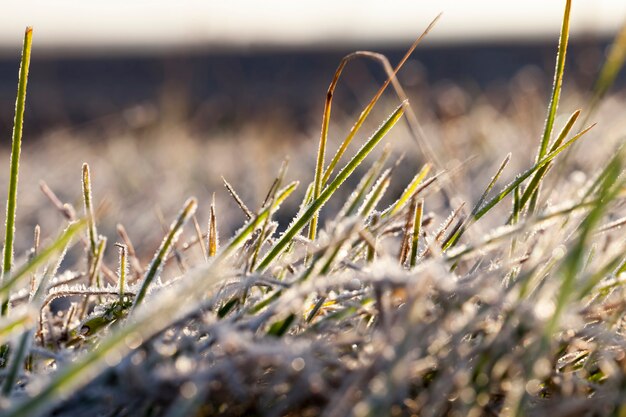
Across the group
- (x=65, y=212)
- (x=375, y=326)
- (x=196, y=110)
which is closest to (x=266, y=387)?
(x=375, y=326)

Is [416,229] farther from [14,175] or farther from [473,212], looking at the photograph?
[14,175]

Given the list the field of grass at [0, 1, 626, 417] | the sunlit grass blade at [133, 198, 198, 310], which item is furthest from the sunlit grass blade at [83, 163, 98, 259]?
the sunlit grass blade at [133, 198, 198, 310]

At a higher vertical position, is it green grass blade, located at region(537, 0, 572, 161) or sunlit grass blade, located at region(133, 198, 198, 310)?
green grass blade, located at region(537, 0, 572, 161)

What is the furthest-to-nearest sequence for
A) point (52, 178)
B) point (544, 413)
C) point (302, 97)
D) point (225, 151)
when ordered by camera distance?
point (302, 97)
point (225, 151)
point (52, 178)
point (544, 413)

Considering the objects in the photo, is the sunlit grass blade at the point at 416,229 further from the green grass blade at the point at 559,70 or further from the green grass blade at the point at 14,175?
the green grass blade at the point at 14,175

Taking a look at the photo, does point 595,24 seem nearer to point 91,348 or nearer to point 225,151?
point 225,151

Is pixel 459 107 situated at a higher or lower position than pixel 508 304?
lower

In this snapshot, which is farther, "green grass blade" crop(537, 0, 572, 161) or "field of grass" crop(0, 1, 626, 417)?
"green grass blade" crop(537, 0, 572, 161)

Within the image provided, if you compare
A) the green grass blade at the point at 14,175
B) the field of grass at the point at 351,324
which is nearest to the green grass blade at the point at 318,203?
the field of grass at the point at 351,324

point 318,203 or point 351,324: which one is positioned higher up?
point 318,203

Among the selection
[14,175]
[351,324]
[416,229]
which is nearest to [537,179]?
[416,229]

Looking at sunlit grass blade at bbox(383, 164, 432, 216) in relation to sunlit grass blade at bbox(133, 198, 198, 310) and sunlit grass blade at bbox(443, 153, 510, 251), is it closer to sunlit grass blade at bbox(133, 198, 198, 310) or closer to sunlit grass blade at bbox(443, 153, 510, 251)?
sunlit grass blade at bbox(443, 153, 510, 251)
